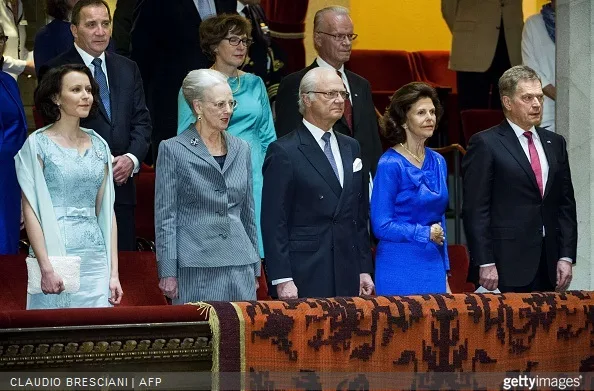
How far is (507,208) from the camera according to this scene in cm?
600

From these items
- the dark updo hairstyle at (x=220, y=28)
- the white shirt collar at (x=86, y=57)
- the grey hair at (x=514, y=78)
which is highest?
the dark updo hairstyle at (x=220, y=28)

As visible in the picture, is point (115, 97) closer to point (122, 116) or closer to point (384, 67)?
point (122, 116)

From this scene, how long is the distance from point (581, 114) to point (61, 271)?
3524 mm

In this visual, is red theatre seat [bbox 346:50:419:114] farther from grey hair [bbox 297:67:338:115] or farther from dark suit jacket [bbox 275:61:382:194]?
grey hair [bbox 297:67:338:115]

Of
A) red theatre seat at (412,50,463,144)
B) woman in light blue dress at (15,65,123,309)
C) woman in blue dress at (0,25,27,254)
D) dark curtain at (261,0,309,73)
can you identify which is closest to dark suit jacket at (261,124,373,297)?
woman in light blue dress at (15,65,123,309)

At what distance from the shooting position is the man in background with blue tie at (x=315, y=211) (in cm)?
545

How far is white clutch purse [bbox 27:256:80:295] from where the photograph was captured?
5.02m

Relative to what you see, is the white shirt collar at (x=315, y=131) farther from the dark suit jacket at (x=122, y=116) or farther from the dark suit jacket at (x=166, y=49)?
the dark suit jacket at (x=166, y=49)

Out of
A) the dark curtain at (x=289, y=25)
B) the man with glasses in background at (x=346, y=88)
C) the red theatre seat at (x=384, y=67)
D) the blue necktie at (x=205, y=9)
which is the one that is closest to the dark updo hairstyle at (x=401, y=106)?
the man with glasses in background at (x=346, y=88)

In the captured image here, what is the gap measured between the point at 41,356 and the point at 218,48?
2.63 metres

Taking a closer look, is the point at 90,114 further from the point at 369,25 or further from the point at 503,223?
the point at 369,25

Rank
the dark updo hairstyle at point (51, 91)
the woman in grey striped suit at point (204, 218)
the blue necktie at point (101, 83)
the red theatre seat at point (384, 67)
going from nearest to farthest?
the woman in grey striped suit at point (204, 218), the dark updo hairstyle at point (51, 91), the blue necktie at point (101, 83), the red theatre seat at point (384, 67)

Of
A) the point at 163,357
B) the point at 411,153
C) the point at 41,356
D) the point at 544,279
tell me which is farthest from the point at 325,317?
the point at 544,279

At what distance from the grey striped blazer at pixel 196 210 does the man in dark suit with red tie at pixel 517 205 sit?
1.22m
